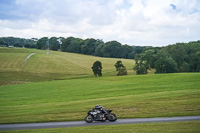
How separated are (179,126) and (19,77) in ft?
229

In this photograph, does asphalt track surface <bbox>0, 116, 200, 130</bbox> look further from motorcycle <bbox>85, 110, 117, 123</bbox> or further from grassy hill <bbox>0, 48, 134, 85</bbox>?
grassy hill <bbox>0, 48, 134, 85</bbox>

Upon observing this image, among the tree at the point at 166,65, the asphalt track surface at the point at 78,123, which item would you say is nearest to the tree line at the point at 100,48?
the tree at the point at 166,65

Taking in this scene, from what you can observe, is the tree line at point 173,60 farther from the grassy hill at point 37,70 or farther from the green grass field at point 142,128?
the green grass field at point 142,128

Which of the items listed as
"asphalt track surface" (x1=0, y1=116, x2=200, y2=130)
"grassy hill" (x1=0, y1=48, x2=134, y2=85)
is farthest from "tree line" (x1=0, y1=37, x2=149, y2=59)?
"asphalt track surface" (x1=0, y1=116, x2=200, y2=130)

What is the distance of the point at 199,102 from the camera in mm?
23766

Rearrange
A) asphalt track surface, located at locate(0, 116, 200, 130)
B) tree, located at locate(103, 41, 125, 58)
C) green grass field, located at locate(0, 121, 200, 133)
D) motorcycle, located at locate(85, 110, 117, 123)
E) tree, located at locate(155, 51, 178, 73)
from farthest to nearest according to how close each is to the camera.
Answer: tree, located at locate(103, 41, 125, 58)
tree, located at locate(155, 51, 178, 73)
motorcycle, located at locate(85, 110, 117, 123)
asphalt track surface, located at locate(0, 116, 200, 130)
green grass field, located at locate(0, 121, 200, 133)

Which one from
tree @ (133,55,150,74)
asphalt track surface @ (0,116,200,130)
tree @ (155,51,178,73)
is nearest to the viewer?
asphalt track surface @ (0,116,200,130)

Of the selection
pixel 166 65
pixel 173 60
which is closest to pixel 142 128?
pixel 166 65

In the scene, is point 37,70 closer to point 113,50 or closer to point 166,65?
point 166,65

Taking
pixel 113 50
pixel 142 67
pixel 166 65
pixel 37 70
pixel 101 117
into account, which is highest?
pixel 113 50

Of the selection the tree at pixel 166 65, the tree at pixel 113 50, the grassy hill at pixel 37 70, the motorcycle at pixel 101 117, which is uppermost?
the tree at pixel 113 50

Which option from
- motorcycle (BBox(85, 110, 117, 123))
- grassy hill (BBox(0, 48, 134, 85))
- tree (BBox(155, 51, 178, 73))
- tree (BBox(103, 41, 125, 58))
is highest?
tree (BBox(103, 41, 125, 58))

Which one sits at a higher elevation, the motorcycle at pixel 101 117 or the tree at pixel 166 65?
the tree at pixel 166 65

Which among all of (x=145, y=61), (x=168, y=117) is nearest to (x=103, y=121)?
(x=168, y=117)
